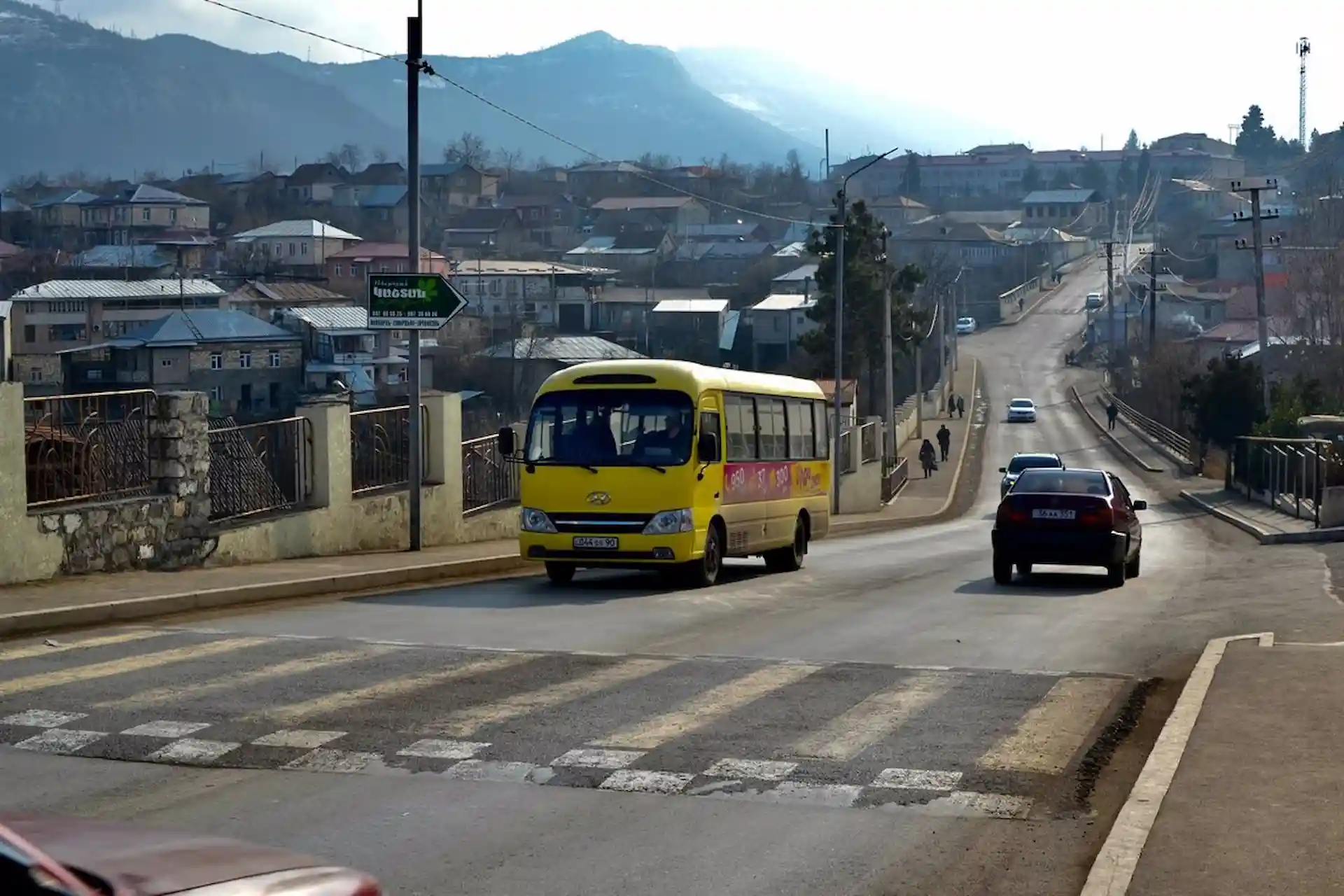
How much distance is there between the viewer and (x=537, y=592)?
19719 mm

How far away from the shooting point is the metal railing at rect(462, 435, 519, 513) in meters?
28.4

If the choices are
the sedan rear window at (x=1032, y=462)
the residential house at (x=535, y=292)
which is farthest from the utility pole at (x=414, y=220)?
the residential house at (x=535, y=292)

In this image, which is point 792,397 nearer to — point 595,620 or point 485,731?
point 595,620

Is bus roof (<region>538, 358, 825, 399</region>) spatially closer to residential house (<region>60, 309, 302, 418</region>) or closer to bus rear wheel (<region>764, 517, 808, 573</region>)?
bus rear wheel (<region>764, 517, 808, 573</region>)

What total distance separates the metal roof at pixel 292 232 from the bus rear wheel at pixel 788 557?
4225 inches

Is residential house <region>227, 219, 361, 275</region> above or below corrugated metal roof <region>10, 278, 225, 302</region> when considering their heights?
above

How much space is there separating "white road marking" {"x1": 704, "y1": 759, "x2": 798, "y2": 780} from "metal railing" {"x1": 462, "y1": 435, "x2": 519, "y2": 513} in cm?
1827

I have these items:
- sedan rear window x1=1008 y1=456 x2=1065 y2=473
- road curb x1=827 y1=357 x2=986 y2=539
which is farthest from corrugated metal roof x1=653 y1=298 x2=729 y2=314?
sedan rear window x1=1008 y1=456 x2=1065 y2=473

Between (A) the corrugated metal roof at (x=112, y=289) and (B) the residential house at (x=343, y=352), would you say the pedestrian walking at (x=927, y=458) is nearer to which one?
(B) the residential house at (x=343, y=352)

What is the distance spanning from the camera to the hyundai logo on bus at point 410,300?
22.4m

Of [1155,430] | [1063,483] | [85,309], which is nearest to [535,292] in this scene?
[85,309]

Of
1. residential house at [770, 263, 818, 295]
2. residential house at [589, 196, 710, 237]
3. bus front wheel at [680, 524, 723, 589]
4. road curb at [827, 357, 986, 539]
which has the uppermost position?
residential house at [589, 196, 710, 237]

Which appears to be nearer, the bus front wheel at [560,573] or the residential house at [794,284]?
the bus front wheel at [560,573]

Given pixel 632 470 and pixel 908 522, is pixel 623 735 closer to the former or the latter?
pixel 632 470
